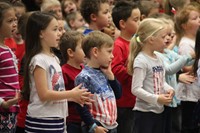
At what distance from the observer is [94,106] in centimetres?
410

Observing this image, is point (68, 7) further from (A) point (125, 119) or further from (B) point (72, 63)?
(B) point (72, 63)

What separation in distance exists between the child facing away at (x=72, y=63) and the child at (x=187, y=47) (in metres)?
1.38

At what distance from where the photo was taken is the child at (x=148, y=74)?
14.6 ft

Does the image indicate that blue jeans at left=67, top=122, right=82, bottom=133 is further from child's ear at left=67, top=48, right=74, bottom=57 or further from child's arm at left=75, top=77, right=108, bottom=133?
child's ear at left=67, top=48, right=74, bottom=57

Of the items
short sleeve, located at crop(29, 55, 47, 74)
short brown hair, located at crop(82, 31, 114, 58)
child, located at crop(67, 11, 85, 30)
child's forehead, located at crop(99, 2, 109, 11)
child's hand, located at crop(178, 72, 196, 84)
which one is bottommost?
child's hand, located at crop(178, 72, 196, 84)

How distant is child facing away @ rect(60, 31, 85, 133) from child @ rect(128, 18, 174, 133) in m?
0.50

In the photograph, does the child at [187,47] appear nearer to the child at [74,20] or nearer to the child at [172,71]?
the child at [172,71]

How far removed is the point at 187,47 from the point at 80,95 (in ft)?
6.25

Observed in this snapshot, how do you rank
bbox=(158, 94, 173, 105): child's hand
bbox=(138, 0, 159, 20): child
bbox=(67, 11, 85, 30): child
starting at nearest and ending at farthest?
bbox=(158, 94, 173, 105): child's hand, bbox=(138, 0, 159, 20): child, bbox=(67, 11, 85, 30): child

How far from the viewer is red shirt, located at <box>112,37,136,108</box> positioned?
489 cm

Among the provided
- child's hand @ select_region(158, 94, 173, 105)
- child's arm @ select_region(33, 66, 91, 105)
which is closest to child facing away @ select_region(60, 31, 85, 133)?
child's arm @ select_region(33, 66, 91, 105)

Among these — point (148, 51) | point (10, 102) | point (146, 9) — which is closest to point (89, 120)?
point (10, 102)

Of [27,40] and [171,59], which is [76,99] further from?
[171,59]

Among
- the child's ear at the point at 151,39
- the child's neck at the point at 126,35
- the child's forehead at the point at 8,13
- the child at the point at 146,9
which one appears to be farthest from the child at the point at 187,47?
the child's forehead at the point at 8,13
